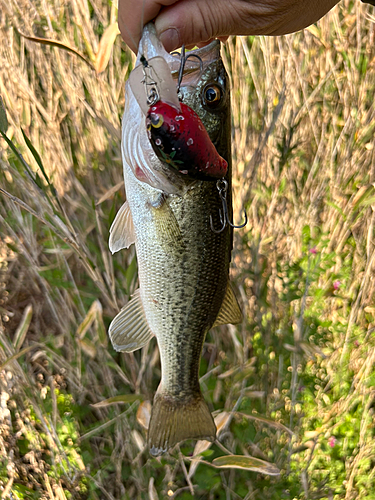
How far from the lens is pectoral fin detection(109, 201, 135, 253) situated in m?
0.96

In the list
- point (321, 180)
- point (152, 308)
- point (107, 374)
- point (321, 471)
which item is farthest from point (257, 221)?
point (321, 471)

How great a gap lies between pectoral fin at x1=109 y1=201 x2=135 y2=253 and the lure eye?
45cm

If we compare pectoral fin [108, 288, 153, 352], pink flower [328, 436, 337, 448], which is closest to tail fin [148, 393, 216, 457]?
pectoral fin [108, 288, 153, 352]

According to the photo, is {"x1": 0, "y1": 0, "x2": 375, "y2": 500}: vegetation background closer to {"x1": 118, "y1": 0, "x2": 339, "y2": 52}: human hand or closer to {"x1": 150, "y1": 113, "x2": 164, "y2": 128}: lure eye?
{"x1": 118, "y1": 0, "x2": 339, "y2": 52}: human hand

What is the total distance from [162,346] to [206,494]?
1033 millimetres

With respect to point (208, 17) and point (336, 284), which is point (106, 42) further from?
point (336, 284)

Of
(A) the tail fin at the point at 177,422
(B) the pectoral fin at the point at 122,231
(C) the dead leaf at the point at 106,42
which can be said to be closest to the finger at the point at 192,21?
(C) the dead leaf at the point at 106,42

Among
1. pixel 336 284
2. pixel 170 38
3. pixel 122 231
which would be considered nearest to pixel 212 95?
pixel 170 38

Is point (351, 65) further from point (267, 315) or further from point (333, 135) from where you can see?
point (267, 315)

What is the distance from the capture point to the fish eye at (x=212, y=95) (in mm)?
752

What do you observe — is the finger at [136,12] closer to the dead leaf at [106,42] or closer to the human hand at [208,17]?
the human hand at [208,17]

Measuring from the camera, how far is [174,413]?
105 cm

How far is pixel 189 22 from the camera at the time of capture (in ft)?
2.48

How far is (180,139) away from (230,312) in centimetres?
62
